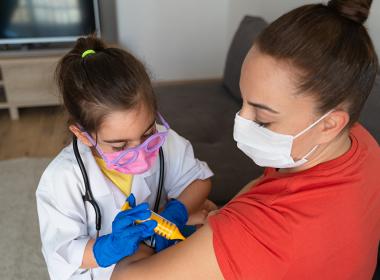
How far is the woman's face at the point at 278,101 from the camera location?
819 millimetres

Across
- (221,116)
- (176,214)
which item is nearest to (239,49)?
(221,116)

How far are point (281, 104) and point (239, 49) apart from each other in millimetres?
1535

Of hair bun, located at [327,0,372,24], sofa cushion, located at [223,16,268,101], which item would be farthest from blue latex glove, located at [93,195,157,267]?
sofa cushion, located at [223,16,268,101]

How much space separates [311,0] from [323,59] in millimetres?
1447

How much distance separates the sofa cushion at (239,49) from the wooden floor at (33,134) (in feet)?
3.78

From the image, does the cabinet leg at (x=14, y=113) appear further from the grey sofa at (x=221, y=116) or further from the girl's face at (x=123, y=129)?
the girl's face at (x=123, y=129)

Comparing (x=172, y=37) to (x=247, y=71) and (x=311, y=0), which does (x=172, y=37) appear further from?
(x=247, y=71)

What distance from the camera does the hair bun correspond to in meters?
0.82

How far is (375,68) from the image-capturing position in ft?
2.83

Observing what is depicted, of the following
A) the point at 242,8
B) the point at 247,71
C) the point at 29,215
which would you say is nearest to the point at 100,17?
the point at 242,8

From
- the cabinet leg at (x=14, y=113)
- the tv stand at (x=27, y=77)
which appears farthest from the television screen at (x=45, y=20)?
the cabinet leg at (x=14, y=113)

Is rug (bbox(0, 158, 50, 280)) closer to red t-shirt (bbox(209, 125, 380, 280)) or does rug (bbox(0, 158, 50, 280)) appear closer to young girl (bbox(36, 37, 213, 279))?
young girl (bbox(36, 37, 213, 279))

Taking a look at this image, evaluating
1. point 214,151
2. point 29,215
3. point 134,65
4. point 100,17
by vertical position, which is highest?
point 134,65

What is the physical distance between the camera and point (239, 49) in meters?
2.30
